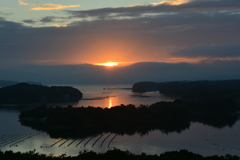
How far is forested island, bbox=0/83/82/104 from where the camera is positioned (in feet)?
233

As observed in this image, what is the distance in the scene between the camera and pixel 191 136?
32250mm

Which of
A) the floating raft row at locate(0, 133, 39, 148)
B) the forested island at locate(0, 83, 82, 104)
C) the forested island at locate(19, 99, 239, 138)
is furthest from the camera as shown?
the forested island at locate(0, 83, 82, 104)

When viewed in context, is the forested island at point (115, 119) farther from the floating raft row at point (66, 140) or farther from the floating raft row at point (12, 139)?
the floating raft row at point (12, 139)

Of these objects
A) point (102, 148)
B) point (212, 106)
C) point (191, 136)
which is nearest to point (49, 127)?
point (102, 148)

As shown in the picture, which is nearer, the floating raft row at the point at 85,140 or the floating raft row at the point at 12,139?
the floating raft row at the point at 85,140

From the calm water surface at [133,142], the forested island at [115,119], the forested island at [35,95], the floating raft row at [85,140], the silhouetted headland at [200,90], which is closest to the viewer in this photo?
the calm water surface at [133,142]

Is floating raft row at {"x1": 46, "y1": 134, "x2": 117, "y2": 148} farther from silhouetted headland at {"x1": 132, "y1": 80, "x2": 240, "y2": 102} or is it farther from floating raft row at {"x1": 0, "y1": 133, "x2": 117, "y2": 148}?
silhouetted headland at {"x1": 132, "y1": 80, "x2": 240, "y2": 102}

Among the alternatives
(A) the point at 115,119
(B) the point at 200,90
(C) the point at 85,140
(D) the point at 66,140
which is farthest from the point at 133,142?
(B) the point at 200,90

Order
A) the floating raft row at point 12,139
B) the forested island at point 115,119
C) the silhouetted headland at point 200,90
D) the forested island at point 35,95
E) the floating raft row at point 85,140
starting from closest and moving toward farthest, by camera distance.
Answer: the floating raft row at point 85,140 → the floating raft row at point 12,139 → the forested island at point 115,119 → the silhouetted headland at point 200,90 → the forested island at point 35,95

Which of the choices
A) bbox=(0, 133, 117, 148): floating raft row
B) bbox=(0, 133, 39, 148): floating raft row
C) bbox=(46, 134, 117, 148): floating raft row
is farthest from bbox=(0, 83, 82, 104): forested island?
bbox=(46, 134, 117, 148): floating raft row

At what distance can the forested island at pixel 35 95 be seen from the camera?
70875 millimetres

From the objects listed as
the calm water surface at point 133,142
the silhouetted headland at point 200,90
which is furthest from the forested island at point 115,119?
the silhouetted headland at point 200,90

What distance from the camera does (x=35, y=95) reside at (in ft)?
242

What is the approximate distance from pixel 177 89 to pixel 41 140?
2781 inches
